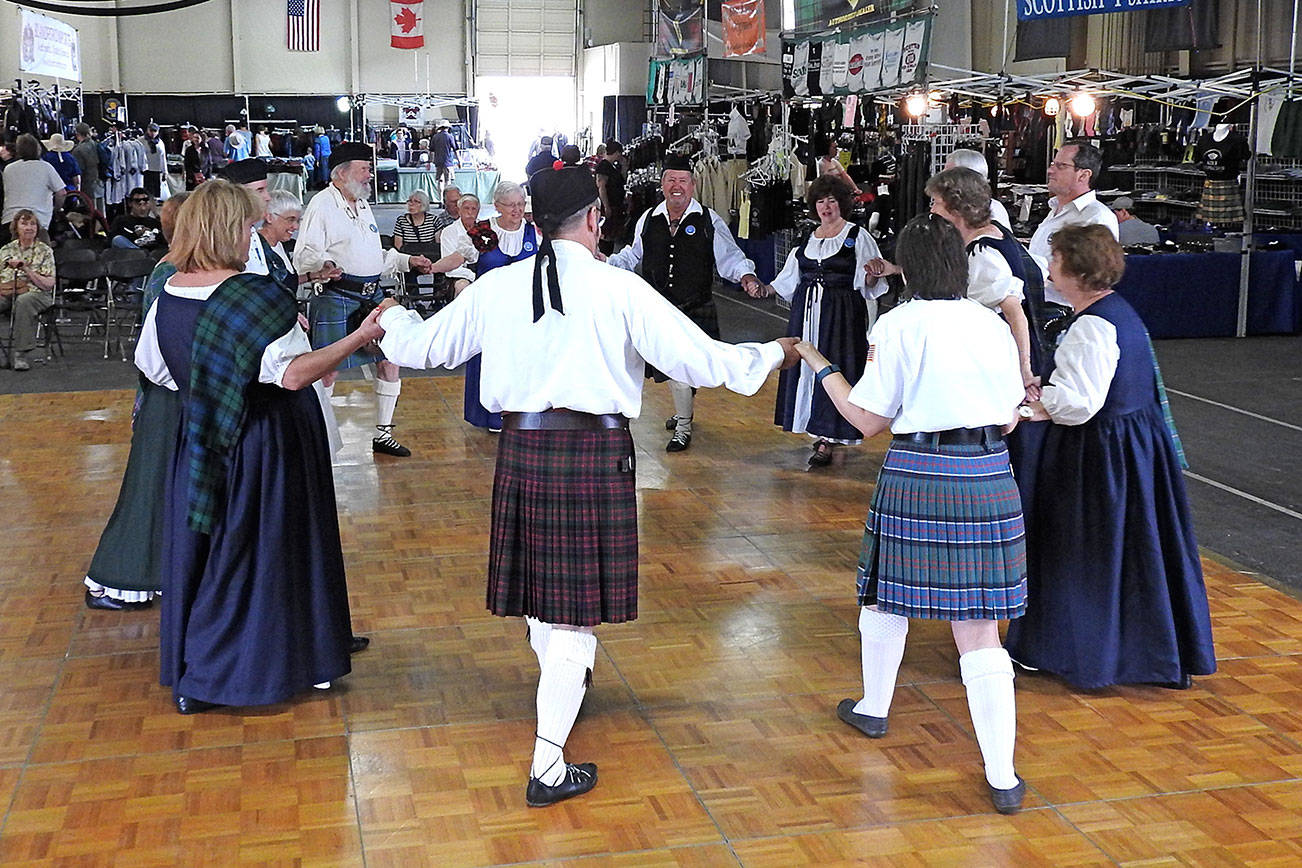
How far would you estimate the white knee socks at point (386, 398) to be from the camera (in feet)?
23.6

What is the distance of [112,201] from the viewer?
20875 millimetres

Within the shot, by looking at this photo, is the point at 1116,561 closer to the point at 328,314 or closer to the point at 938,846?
the point at 938,846

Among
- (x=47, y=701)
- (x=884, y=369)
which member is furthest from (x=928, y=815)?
(x=47, y=701)

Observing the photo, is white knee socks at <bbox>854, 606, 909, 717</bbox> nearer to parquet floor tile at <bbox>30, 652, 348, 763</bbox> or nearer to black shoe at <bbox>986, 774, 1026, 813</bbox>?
black shoe at <bbox>986, 774, 1026, 813</bbox>

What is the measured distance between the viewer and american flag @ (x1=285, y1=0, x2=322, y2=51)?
73.6 ft

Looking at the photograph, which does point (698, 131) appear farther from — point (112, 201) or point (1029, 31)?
point (112, 201)

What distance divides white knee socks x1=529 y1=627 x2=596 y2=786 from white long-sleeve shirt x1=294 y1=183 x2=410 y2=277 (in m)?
3.84

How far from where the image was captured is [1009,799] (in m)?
3.36

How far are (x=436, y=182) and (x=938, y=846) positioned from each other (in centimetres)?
2341

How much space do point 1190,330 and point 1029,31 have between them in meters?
3.08

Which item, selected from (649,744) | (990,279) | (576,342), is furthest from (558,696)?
(990,279)

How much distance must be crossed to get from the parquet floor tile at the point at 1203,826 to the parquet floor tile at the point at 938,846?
87 mm

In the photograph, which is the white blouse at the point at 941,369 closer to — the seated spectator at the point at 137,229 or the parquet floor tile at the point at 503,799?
the parquet floor tile at the point at 503,799

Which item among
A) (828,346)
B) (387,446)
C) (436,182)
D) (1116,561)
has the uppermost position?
(436,182)
